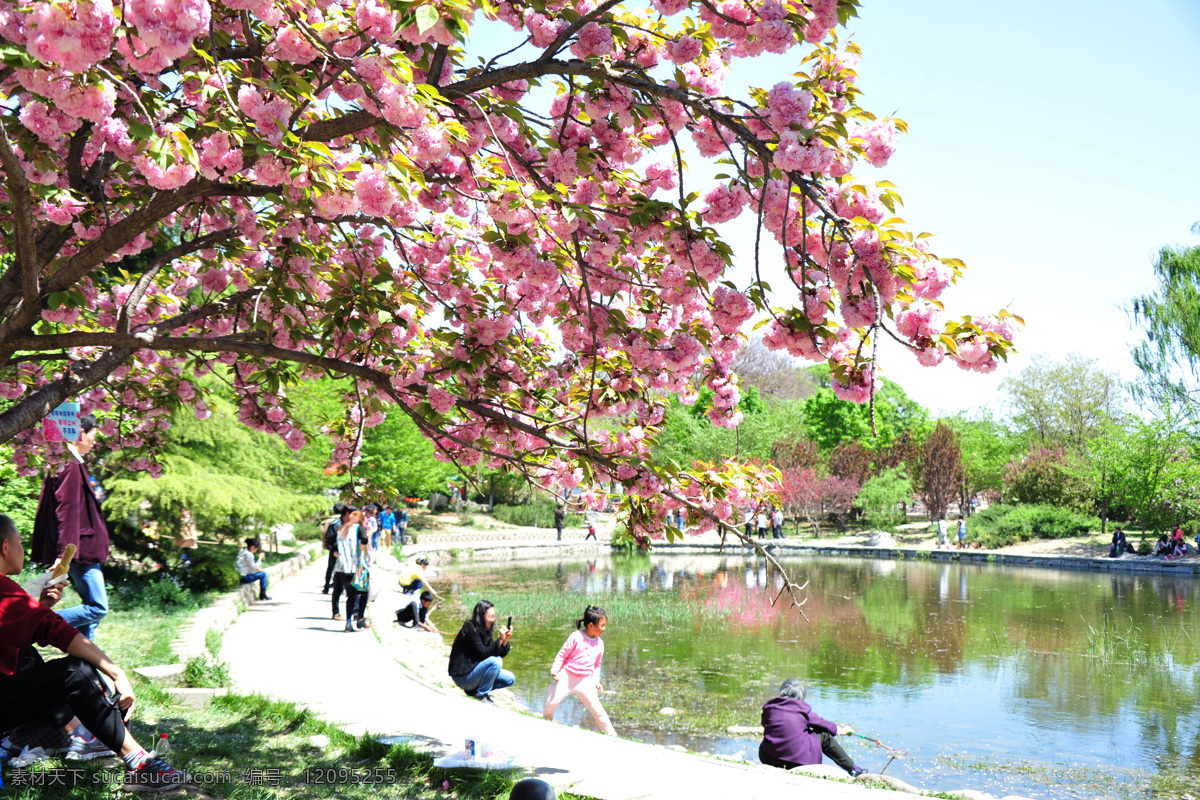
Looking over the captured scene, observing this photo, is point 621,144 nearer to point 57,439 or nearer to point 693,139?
point 693,139

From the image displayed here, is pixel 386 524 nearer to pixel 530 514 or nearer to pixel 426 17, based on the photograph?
pixel 530 514

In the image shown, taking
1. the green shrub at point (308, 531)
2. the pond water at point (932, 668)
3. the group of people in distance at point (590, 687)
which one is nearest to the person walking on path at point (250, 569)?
the pond water at point (932, 668)

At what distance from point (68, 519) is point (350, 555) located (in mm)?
5469

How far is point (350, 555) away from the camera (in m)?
11.3

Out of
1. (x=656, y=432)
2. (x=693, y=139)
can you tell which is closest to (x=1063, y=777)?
(x=656, y=432)

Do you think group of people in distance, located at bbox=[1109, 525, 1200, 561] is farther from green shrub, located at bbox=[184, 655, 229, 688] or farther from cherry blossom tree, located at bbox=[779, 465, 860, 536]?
green shrub, located at bbox=[184, 655, 229, 688]

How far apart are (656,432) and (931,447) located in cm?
3865

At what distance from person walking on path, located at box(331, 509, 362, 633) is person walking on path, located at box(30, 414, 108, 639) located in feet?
16.3

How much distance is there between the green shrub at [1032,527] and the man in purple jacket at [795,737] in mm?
28867

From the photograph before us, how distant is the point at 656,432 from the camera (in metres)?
6.09

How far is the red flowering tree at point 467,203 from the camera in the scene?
327 cm

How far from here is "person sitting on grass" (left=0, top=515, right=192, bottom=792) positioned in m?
3.89

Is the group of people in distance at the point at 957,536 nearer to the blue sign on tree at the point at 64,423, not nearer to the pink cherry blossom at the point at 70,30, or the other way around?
the blue sign on tree at the point at 64,423

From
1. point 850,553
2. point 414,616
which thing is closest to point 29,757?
point 414,616
